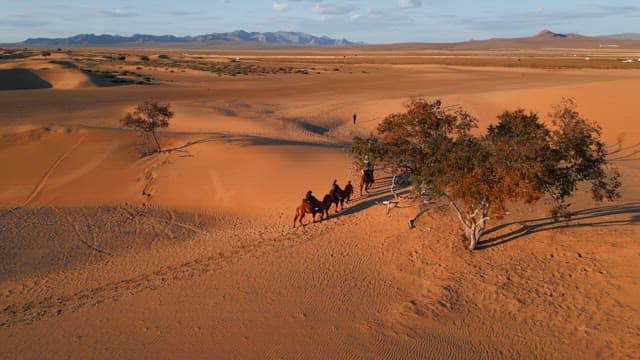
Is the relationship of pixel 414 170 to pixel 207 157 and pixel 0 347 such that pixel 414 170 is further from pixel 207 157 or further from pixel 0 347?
pixel 207 157

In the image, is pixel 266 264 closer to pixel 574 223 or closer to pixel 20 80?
pixel 574 223

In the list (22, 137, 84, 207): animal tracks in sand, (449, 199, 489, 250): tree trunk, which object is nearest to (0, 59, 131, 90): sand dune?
(22, 137, 84, 207): animal tracks in sand

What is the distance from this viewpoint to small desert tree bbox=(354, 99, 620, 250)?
11.4 m

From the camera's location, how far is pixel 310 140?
32.7 meters

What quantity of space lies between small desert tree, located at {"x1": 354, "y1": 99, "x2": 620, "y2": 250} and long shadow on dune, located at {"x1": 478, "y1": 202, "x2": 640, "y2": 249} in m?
0.83

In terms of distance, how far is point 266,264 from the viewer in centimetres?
1398

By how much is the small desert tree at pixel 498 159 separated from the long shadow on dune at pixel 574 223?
83 cm

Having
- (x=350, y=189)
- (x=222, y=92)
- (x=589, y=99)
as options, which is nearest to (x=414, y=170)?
(x=350, y=189)

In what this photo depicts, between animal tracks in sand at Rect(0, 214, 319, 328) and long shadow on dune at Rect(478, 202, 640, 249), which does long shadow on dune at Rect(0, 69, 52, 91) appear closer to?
animal tracks in sand at Rect(0, 214, 319, 328)

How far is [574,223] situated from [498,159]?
233 inches

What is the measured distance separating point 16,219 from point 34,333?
9.57m

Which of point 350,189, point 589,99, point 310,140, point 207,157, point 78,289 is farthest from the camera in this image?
point 589,99

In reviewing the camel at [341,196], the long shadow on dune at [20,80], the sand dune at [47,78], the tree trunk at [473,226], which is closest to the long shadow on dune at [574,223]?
the tree trunk at [473,226]

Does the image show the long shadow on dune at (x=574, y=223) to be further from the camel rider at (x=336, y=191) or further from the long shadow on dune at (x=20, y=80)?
the long shadow on dune at (x=20, y=80)
